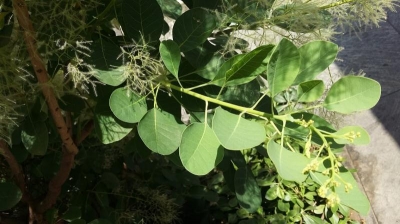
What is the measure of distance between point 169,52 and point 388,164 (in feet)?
5.62

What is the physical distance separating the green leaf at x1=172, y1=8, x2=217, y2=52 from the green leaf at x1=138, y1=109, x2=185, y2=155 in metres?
0.10

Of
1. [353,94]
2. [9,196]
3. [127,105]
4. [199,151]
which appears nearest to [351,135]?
[353,94]

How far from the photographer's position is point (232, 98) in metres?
0.66

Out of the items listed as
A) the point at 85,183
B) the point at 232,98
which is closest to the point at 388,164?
the point at 85,183

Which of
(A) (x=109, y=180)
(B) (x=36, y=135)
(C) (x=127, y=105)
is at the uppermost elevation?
(C) (x=127, y=105)

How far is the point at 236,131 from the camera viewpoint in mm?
541

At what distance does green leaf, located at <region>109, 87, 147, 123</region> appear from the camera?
2.07 ft

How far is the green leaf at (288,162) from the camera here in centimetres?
50

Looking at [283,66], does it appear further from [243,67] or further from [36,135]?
[36,135]

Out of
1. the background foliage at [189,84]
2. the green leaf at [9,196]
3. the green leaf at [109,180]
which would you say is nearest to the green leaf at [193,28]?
the background foliage at [189,84]

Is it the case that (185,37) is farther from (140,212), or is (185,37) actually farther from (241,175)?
(140,212)

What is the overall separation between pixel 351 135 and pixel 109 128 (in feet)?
1.09

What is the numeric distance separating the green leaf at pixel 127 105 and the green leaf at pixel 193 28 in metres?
0.09

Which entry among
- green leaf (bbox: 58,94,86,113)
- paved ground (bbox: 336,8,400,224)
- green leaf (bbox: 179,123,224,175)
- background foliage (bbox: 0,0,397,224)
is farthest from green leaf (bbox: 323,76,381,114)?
paved ground (bbox: 336,8,400,224)
